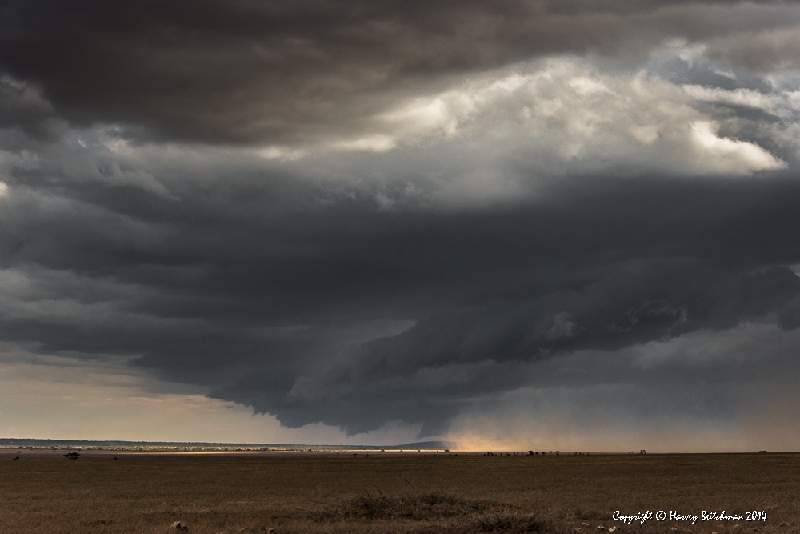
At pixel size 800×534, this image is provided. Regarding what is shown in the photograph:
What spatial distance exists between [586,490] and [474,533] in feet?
111

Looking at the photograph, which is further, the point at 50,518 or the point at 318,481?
the point at 318,481

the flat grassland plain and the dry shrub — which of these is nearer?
the flat grassland plain

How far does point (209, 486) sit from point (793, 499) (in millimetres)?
49803

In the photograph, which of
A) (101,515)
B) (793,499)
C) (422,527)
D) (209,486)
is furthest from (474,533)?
(209,486)

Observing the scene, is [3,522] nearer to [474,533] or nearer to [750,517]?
[474,533]

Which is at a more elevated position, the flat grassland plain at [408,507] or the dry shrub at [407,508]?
the dry shrub at [407,508]

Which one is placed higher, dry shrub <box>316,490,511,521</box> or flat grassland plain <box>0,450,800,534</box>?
dry shrub <box>316,490,511,521</box>

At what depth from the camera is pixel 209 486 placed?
73.2 meters

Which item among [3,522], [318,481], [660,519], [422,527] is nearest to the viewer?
[422,527]

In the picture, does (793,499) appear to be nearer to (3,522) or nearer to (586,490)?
(586,490)

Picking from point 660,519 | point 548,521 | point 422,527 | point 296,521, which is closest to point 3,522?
point 296,521

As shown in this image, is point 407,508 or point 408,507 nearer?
point 407,508

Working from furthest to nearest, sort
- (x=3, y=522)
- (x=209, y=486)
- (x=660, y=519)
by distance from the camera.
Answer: (x=209, y=486)
(x=3, y=522)
(x=660, y=519)

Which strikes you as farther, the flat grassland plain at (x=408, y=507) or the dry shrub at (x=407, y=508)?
the dry shrub at (x=407, y=508)
